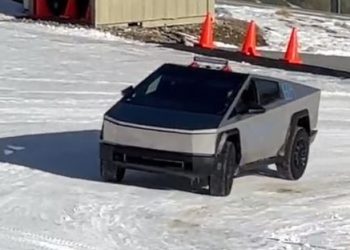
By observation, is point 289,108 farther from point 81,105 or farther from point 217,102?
point 81,105

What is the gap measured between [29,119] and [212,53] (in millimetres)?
8762

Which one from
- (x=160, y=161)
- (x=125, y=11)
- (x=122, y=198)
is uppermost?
(x=160, y=161)

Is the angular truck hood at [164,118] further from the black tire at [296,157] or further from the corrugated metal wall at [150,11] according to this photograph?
the corrugated metal wall at [150,11]

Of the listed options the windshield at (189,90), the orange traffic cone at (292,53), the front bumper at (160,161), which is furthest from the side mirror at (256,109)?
the orange traffic cone at (292,53)

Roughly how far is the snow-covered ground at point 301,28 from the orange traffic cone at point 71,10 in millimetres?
4447

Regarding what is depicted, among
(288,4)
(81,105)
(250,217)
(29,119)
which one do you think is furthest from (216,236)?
(288,4)

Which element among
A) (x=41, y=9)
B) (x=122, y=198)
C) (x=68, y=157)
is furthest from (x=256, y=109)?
(x=41, y=9)

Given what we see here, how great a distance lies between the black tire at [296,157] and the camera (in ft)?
49.8

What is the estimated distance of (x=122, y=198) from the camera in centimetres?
1341

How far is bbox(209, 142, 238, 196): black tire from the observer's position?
13641 millimetres

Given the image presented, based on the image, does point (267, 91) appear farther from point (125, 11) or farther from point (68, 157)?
point (125, 11)

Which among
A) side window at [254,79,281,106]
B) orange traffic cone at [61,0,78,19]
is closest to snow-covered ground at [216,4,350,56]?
orange traffic cone at [61,0,78,19]

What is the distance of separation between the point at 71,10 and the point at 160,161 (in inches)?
704

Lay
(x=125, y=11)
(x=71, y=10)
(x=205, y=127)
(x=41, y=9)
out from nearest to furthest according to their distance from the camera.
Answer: (x=205, y=127), (x=125, y=11), (x=71, y=10), (x=41, y=9)
